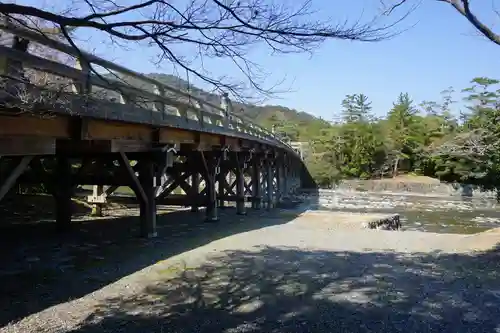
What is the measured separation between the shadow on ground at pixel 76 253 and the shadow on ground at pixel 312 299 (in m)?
0.77

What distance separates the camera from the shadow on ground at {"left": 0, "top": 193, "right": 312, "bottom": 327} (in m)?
5.41

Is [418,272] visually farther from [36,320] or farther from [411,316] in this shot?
[36,320]

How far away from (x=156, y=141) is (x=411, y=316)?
223 inches

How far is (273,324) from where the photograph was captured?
443 cm

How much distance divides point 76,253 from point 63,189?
223cm

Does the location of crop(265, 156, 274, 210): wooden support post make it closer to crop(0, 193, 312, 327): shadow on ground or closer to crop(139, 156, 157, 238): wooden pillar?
crop(0, 193, 312, 327): shadow on ground

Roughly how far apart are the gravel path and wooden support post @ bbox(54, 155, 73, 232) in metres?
3.33

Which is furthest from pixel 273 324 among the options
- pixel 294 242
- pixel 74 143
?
pixel 294 242

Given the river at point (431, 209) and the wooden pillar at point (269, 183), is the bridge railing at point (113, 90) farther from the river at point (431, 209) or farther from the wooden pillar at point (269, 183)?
Result: the river at point (431, 209)

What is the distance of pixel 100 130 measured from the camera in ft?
22.4

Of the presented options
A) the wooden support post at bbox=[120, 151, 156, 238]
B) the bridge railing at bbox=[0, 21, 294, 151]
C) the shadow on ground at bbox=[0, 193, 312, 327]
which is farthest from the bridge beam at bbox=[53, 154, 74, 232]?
the bridge railing at bbox=[0, 21, 294, 151]

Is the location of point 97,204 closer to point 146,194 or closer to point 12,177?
point 146,194

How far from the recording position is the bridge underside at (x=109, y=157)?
5121 millimetres

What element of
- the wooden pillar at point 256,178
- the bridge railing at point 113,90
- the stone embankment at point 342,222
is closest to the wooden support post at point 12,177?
the bridge railing at point 113,90
